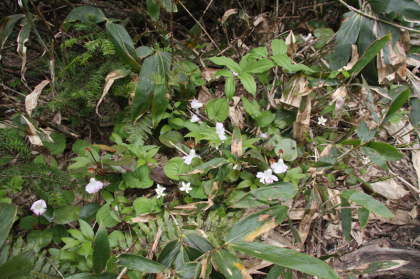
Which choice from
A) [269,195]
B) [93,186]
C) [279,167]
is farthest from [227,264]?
[93,186]

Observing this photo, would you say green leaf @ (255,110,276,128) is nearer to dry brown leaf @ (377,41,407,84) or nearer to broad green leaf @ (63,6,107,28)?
dry brown leaf @ (377,41,407,84)

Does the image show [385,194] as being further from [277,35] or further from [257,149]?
[277,35]

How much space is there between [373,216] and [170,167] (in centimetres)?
140

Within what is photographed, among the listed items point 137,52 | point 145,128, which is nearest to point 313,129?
point 145,128

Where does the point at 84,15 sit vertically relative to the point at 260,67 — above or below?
above

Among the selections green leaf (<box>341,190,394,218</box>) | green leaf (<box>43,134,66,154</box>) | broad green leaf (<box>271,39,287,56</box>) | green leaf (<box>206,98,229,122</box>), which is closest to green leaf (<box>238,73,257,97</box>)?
green leaf (<box>206,98,229,122</box>)

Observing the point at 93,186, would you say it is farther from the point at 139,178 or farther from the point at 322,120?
the point at 322,120

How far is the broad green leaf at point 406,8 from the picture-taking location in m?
1.74

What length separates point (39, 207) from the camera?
137 centimetres

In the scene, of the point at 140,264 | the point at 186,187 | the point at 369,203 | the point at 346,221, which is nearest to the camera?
the point at 140,264

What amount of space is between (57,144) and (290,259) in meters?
1.71

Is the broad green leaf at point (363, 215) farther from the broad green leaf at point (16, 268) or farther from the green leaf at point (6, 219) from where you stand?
the green leaf at point (6, 219)

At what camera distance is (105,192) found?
1.52 meters

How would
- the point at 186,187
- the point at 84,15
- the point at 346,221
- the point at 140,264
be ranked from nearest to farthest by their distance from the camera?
the point at 140,264 < the point at 346,221 < the point at 186,187 < the point at 84,15
